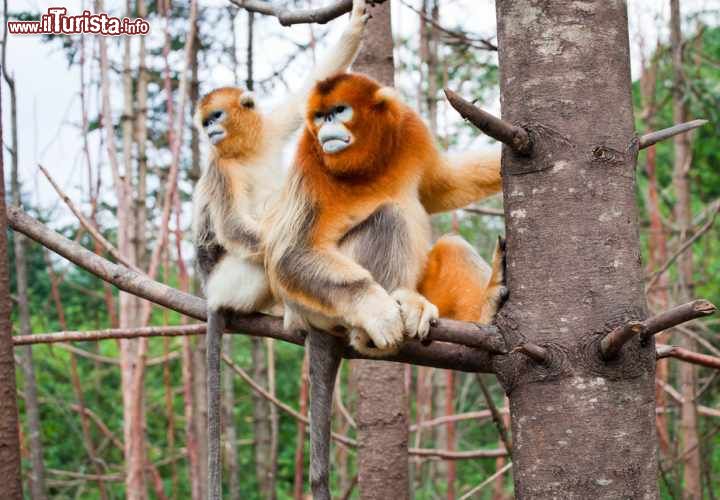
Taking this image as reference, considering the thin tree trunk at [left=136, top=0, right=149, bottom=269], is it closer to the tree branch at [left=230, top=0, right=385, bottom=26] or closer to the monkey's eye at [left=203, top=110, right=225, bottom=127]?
the monkey's eye at [left=203, top=110, right=225, bottom=127]

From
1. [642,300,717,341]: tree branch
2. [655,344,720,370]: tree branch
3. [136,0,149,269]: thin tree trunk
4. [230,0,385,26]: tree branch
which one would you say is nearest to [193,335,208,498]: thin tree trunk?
[136,0,149,269]: thin tree trunk

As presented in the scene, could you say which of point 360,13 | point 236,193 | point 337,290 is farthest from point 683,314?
point 236,193

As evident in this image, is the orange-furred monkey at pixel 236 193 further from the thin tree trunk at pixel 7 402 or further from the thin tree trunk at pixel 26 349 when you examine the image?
the thin tree trunk at pixel 26 349

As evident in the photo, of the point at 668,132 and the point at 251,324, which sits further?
the point at 251,324

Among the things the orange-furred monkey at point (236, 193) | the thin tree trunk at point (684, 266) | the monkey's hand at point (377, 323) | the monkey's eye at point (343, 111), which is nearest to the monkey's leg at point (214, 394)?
the orange-furred monkey at point (236, 193)

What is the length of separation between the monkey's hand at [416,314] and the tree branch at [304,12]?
3.26ft

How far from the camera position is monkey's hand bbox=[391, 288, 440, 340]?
6.21 ft

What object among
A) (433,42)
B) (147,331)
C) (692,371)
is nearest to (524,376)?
(147,331)

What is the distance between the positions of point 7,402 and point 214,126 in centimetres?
195

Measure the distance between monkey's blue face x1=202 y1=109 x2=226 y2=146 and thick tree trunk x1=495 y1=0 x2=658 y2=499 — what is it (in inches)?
82.2

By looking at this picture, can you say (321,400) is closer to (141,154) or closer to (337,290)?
(337,290)

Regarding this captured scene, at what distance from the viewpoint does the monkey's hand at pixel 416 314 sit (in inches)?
74.5

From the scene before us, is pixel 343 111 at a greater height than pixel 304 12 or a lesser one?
lesser

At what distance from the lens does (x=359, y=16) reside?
3.07m
